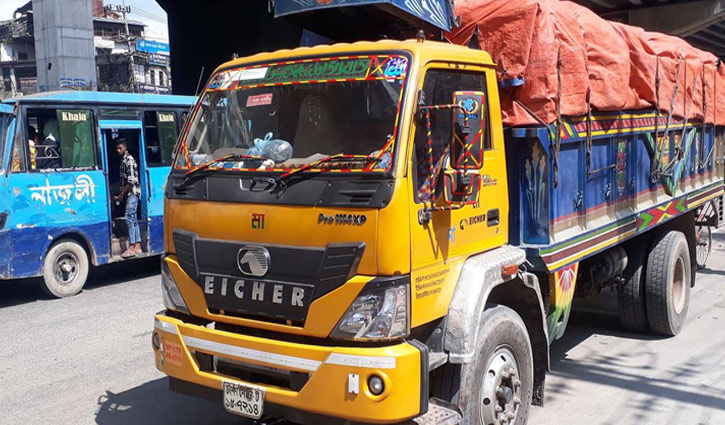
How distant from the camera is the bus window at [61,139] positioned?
910 cm

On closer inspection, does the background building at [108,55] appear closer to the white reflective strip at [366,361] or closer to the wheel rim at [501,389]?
the wheel rim at [501,389]

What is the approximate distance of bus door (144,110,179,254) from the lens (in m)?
10.6

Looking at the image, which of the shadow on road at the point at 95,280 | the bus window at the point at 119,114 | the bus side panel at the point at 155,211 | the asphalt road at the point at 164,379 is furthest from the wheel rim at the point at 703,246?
the bus window at the point at 119,114

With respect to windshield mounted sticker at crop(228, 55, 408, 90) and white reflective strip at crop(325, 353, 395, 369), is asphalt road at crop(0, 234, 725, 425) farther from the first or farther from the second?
windshield mounted sticker at crop(228, 55, 408, 90)

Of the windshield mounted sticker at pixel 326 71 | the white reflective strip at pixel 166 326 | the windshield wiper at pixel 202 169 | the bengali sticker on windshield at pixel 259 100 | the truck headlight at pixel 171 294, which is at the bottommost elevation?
the white reflective strip at pixel 166 326

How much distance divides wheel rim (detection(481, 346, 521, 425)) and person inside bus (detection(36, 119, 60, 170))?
731cm

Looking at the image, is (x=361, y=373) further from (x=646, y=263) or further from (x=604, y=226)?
(x=646, y=263)

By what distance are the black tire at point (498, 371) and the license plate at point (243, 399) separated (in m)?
1.08

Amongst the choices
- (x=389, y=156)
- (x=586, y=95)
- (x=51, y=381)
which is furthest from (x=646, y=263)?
(x=51, y=381)

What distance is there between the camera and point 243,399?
144 inches

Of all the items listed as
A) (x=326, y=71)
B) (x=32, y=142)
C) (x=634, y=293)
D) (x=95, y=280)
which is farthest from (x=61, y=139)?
(x=634, y=293)

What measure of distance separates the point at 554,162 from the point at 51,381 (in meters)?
4.64

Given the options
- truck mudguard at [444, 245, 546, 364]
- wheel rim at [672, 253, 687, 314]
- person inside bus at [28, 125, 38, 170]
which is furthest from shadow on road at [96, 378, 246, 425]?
wheel rim at [672, 253, 687, 314]

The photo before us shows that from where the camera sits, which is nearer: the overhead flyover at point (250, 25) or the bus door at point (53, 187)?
the bus door at point (53, 187)
